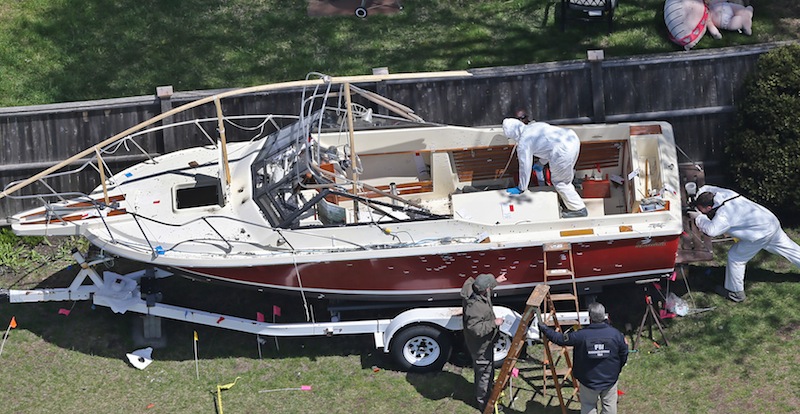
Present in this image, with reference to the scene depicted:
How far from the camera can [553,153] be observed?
42.5ft

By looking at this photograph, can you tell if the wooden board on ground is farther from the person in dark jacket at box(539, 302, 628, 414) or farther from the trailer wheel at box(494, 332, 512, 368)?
the person in dark jacket at box(539, 302, 628, 414)

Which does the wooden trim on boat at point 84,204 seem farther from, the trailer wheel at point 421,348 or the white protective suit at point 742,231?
the white protective suit at point 742,231

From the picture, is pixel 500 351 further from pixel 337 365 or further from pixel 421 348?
pixel 337 365

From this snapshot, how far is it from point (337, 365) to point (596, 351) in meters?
2.94

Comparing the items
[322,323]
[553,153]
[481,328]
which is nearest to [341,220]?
[322,323]

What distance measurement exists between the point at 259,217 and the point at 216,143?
1805 mm

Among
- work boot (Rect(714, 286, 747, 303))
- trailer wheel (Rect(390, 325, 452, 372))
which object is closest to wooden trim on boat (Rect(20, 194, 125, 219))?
trailer wheel (Rect(390, 325, 452, 372))

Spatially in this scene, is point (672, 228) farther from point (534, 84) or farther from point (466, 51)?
point (466, 51)

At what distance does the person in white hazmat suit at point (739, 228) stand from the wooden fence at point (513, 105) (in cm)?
162

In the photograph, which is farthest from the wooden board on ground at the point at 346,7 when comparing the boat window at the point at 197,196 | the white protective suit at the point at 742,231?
the white protective suit at the point at 742,231

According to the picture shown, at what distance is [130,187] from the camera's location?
1307 centimetres

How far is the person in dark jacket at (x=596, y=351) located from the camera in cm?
1101

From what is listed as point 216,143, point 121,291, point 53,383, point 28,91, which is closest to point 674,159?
point 216,143

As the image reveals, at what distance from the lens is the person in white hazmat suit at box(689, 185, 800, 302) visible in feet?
42.2
